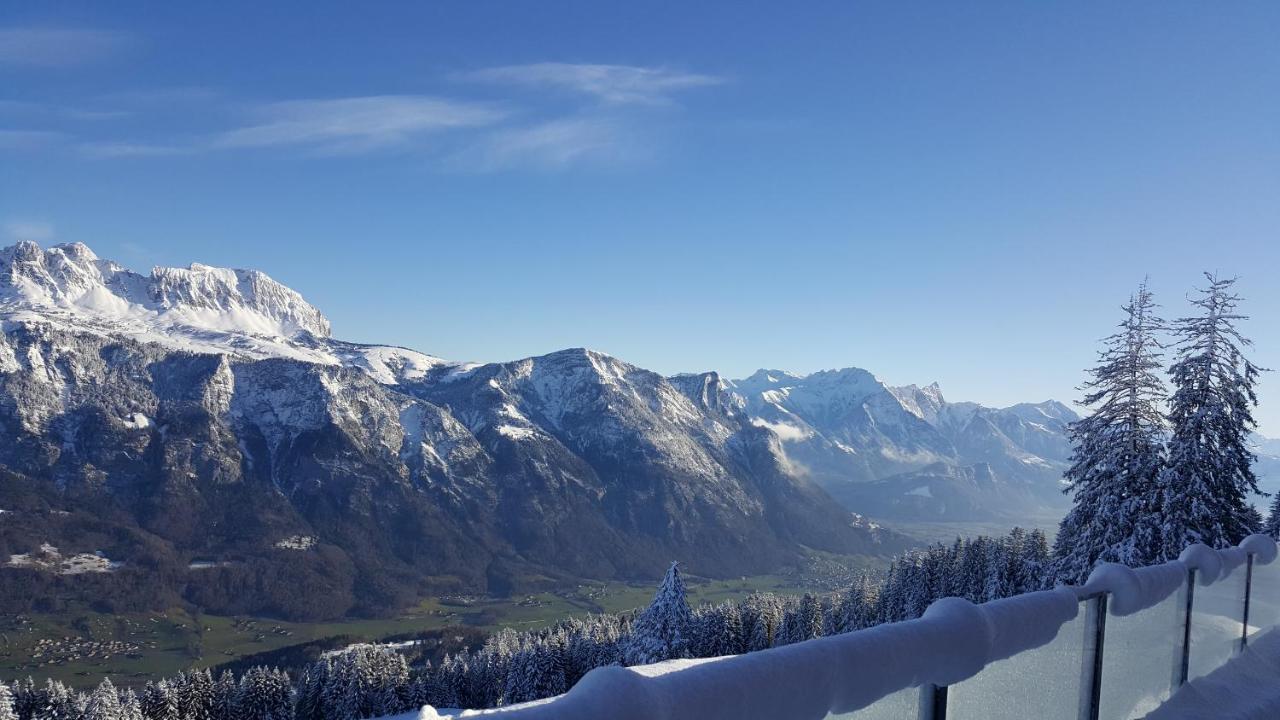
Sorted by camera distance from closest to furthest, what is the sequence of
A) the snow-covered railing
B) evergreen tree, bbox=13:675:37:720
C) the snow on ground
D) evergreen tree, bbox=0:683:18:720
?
the snow-covered railing → the snow on ground → evergreen tree, bbox=0:683:18:720 → evergreen tree, bbox=13:675:37:720

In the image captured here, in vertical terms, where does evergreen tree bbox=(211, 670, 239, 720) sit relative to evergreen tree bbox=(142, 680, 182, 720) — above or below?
below

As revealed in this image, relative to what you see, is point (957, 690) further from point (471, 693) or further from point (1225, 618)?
point (471, 693)

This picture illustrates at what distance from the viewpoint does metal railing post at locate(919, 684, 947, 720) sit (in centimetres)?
421

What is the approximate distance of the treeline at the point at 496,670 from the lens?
65.8 m

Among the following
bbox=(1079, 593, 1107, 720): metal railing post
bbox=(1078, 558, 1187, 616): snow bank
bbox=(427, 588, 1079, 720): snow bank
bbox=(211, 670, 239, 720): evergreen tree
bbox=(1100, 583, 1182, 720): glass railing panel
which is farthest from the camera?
bbox=(211, 670, 239, 720): evergreen tree

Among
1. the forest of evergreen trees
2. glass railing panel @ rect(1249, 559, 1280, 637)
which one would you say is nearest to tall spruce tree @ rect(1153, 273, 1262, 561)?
the forest of evergreen trees

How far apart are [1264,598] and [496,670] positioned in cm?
8075

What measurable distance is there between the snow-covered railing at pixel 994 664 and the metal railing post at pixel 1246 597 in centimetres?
2

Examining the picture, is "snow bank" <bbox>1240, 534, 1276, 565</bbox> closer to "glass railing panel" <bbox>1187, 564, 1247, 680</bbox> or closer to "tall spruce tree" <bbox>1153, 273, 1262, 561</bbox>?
"glass railing panel" <bbox>1187, 564, 1247, 680</bbox>

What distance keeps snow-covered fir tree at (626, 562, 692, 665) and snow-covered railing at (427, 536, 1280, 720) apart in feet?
143

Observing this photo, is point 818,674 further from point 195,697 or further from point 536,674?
point 195,697

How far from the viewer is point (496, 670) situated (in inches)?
3211

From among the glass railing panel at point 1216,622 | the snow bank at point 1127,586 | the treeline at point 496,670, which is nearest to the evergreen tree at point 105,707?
the treeline at point 496,670

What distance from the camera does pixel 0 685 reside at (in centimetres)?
5509
